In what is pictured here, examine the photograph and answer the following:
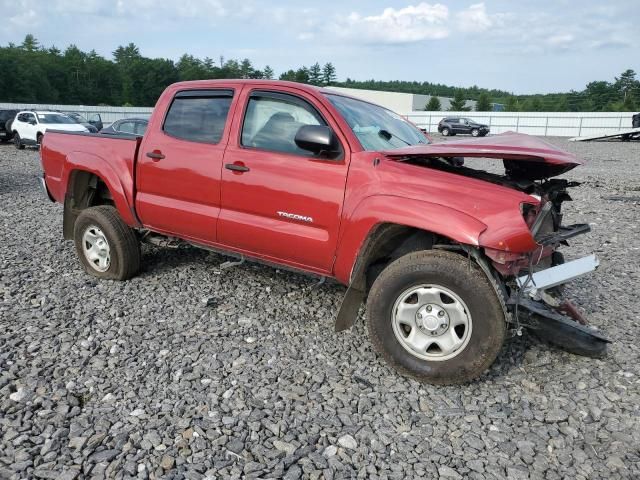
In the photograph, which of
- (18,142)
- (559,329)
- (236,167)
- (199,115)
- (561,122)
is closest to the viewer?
(559,329)

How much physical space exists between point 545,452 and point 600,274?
3588mm

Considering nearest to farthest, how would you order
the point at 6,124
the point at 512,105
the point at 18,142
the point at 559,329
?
the point at 559,329, the point at 18,142, the point at 6,124, the point at 512,105

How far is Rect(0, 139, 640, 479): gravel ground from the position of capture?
9.18ft

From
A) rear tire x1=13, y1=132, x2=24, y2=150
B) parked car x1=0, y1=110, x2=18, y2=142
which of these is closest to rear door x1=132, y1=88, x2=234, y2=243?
rear tire x1=13, y1=132, x2=24, y2=150

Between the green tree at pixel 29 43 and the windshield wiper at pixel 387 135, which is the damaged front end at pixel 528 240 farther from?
the green tree at pixel 29 43

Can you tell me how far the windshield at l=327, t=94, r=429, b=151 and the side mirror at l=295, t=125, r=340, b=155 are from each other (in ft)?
1.14

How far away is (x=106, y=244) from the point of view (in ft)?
17.4

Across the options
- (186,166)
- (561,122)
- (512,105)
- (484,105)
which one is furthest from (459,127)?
(186,166)

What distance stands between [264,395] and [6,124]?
76.6ft

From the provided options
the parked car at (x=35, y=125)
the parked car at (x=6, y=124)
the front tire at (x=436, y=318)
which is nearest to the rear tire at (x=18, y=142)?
the parked car at (x=35, y=125)

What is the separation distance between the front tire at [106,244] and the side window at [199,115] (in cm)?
111

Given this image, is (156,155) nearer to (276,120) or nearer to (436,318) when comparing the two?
(276,120)

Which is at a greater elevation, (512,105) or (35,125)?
(512,105)

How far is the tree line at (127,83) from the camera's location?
6569cm
